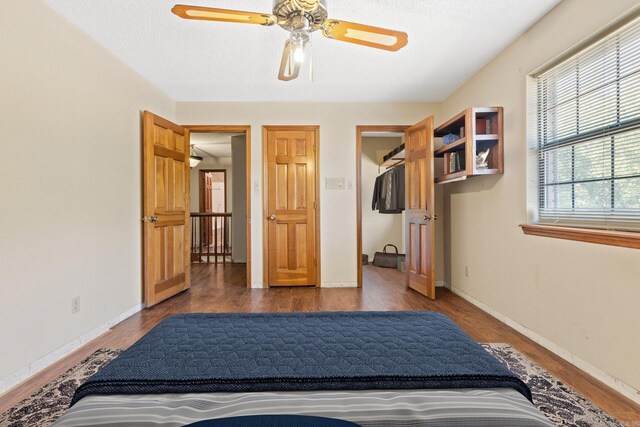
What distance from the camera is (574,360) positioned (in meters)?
2.09

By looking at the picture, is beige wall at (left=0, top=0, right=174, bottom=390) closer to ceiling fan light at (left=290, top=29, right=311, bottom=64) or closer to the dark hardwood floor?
the dark hardwood floor

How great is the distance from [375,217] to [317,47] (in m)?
4.09

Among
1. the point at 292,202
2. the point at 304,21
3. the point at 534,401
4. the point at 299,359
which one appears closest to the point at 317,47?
the point at 304,21

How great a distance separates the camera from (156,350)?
1.12m

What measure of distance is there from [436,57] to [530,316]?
2.38 metres

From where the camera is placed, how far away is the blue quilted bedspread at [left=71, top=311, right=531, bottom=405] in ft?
3.01

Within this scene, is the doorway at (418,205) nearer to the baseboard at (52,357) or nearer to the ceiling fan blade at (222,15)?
the ceiling fan blade at (222,15)

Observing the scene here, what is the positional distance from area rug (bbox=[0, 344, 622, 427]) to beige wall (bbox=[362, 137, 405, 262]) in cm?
417

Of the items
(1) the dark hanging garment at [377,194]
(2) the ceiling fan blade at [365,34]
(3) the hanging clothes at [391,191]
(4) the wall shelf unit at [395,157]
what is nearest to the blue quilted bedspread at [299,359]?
(2) the ceiling fan blade at [365,34]

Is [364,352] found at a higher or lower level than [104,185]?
lower

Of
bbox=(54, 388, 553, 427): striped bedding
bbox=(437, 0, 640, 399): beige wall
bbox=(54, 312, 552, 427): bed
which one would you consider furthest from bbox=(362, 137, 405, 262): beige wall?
bbox=(54, 388, 553, 427): striped bedding

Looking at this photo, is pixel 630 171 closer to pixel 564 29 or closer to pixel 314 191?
pixel 564 29

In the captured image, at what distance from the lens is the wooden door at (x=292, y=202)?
4.21 meters

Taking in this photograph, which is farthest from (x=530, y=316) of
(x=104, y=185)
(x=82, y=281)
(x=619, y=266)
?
(x=104, y=185)
